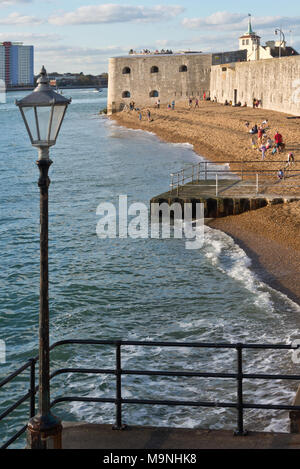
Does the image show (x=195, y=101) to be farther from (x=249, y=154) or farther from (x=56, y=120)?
(x=56, y=120)

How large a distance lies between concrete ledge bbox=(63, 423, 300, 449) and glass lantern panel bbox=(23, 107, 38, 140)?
257 centimetres

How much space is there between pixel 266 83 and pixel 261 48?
28377mm

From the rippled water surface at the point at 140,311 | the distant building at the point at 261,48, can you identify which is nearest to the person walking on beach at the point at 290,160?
the rippled water surface at the point at 140,311

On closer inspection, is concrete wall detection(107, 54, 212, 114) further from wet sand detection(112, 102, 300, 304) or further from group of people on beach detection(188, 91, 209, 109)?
wet sand detection(112, 102, 300, 304)

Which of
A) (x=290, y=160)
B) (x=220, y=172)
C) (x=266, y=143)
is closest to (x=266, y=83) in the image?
(x=266, y=143)

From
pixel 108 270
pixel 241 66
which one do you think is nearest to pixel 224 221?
pixel 108 270

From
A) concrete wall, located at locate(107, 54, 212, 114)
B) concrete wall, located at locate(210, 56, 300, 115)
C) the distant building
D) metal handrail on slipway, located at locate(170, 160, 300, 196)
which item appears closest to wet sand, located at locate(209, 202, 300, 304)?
metal handrail on slipway, located at locate(170, 160, 300, 196)

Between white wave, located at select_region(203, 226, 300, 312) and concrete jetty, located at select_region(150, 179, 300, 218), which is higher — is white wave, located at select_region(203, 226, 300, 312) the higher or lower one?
the lower one

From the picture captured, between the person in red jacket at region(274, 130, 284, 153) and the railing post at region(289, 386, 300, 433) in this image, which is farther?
the person in red jacket at region(274, 130, 284, 153)

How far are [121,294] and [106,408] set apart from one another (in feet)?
19.6

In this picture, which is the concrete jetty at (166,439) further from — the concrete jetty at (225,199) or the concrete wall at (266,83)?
the concrete wall at (266,83)

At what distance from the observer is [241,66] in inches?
2339

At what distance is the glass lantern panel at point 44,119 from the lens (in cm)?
511

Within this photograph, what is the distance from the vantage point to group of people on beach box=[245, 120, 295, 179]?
91.1 feet
